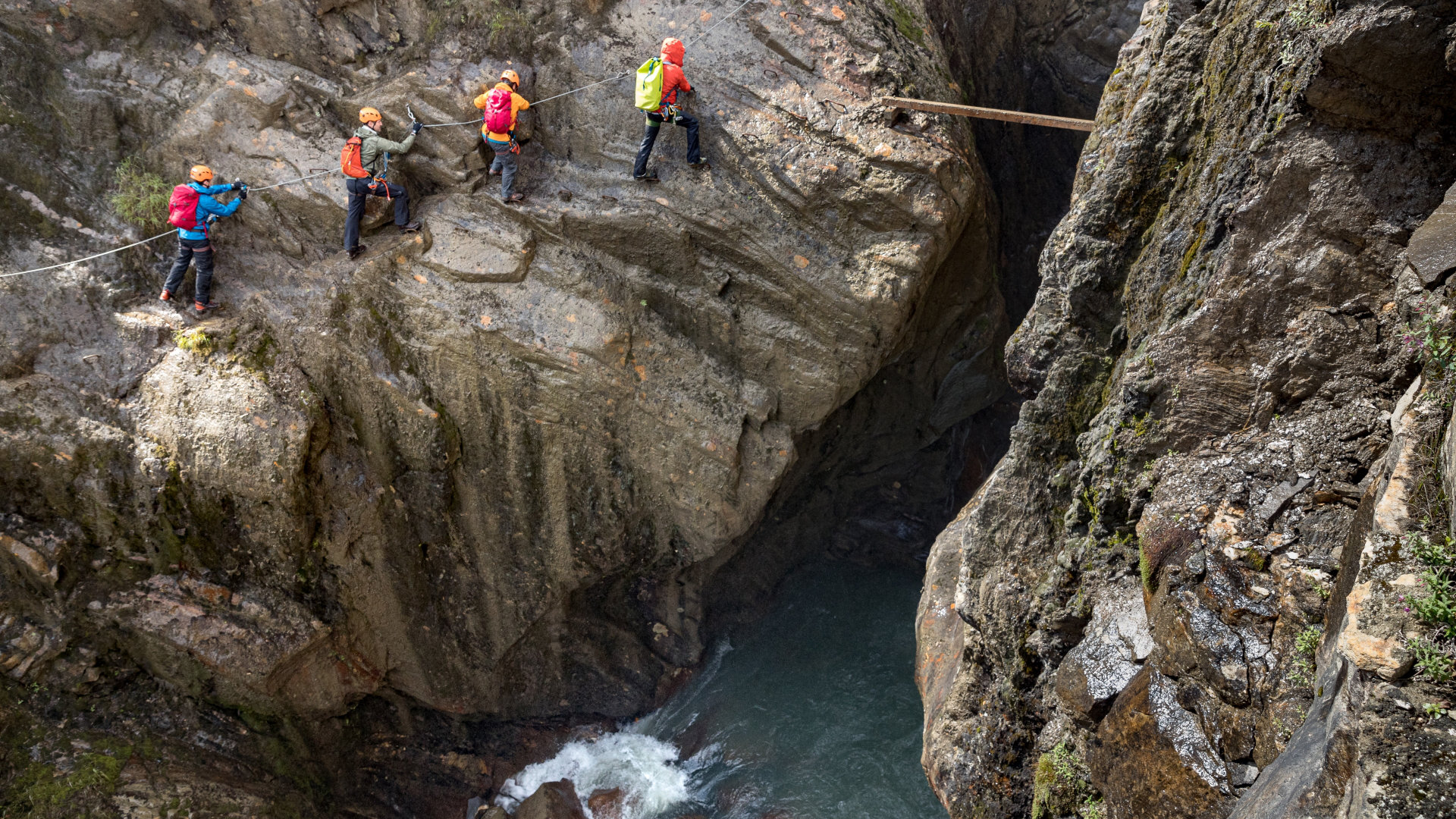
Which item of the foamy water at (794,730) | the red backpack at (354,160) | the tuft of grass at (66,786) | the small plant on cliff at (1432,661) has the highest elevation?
the red backpack at (354,160)

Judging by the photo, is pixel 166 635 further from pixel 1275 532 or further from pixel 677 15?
pixel 1275 532

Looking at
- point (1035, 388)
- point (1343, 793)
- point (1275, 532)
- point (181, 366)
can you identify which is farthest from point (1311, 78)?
point (181, 366)

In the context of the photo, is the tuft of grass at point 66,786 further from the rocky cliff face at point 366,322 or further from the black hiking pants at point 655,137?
the black hiking pants at point 655,137

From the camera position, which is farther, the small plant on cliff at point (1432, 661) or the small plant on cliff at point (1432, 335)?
the small plant on cliff at point (1432, 335)

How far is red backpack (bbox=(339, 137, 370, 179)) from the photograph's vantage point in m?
8.73

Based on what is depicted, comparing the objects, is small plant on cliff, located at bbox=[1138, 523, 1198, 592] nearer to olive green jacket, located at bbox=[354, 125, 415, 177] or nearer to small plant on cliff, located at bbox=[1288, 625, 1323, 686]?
small plant on cliff, located at bbox=[1288, 625, 1323, 686]

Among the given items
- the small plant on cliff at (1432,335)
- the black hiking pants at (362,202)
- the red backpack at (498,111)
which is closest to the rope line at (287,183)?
the black hiking pants at (362,202)

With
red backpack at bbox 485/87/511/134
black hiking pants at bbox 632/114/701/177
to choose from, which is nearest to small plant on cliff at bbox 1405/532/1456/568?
black hiking pants at bbox 632/114/701/177

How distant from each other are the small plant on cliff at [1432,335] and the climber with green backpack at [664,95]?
670 cm

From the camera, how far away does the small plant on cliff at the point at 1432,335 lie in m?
3.53

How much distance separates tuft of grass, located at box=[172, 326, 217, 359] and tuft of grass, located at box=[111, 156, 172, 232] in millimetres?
1349

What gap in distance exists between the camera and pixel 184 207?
8680 mm

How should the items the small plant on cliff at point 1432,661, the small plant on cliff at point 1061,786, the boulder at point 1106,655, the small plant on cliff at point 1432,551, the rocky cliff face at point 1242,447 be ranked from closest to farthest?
the small plant on cliff at point 1432,661, the small plant on cliff at point 1432,551, the rocky cliff face at point 1242,447, the boulder at point 1106,655, the small plant on cliff at point 1061,786

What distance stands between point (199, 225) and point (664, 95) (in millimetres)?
5150
